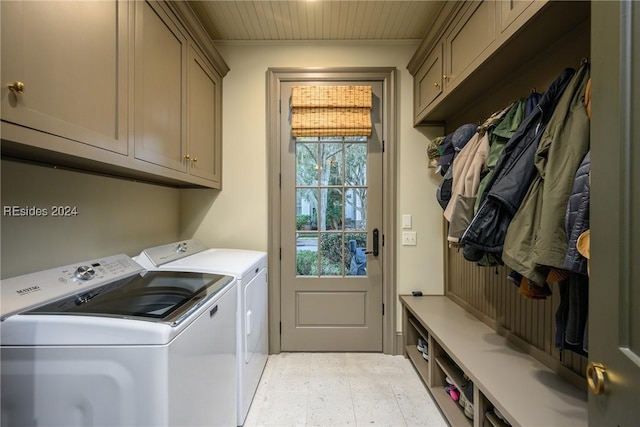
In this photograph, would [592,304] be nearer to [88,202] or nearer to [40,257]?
[40,257]

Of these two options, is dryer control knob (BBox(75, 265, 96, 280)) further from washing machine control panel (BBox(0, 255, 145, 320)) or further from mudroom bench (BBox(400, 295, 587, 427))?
mudroom bench (BBox(400, 295, 587, 427))

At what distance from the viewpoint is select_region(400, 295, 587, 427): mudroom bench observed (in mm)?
1038

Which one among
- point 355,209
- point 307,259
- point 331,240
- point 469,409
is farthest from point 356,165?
point 469,409

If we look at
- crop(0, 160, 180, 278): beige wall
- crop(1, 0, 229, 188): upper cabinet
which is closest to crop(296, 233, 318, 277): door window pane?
crop(1, 0, 229, 188): upper cabinet

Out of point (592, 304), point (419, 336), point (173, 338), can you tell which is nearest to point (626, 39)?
point (592, 304)

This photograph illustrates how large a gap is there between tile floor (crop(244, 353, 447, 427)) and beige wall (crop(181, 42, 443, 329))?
0.70 m

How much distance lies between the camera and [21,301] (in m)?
0.93

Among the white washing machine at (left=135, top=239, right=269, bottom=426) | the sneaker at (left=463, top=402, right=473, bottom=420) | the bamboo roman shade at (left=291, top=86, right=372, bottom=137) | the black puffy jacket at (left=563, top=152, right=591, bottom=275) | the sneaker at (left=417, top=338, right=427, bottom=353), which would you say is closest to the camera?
the black puffy jacket at (left=563, top=152, right=591, bottom=275)

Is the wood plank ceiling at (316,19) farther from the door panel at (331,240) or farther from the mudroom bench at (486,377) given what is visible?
the mudroom bench at (486,377)

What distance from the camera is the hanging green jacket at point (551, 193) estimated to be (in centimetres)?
91

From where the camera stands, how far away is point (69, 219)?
1333 mm

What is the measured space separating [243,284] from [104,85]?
1124 millimetres

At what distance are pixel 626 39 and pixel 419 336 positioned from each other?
225 centimetres

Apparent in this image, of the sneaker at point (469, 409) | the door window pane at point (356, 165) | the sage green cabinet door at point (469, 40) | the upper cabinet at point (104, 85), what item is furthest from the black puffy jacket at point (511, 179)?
the upper cabinet at point (104, 85)
